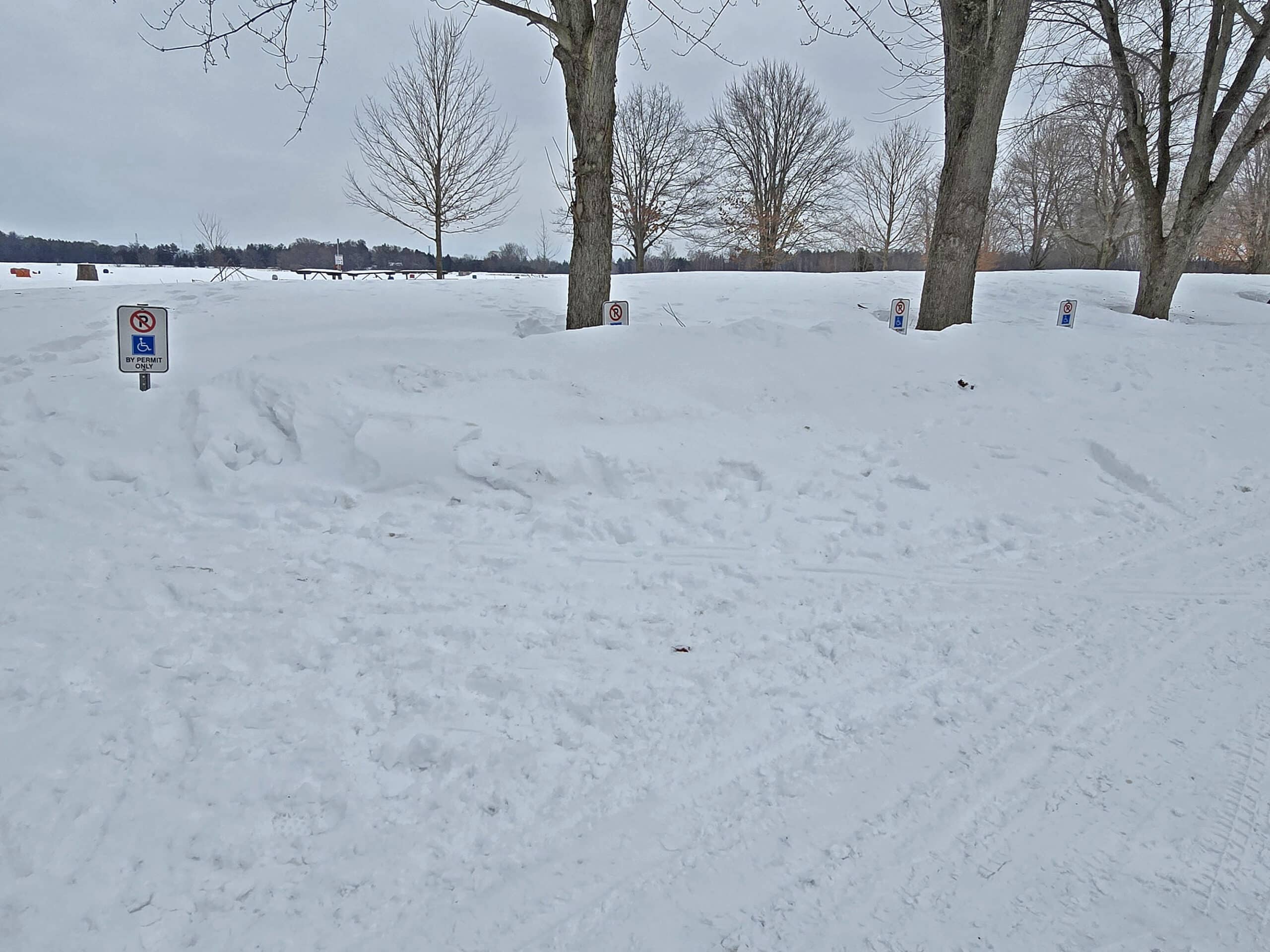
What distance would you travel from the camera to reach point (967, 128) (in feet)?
24.2

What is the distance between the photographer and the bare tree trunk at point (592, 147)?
6.80 metres

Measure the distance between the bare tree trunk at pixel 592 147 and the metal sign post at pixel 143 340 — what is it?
3867 millimetres

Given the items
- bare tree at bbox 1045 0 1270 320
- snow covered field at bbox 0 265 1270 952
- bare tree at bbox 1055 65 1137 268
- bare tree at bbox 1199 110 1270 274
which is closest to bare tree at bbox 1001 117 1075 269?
bare tree at bbox 1055 65 1137 268

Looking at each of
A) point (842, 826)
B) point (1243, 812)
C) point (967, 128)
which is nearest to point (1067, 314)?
point (967, 128)

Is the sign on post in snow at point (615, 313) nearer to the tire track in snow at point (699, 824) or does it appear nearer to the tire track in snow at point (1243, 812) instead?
the tire track in snow at point (699, 824)

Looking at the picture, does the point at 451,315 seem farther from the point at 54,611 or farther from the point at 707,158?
the point at 707,158

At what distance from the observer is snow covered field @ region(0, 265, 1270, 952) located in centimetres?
191

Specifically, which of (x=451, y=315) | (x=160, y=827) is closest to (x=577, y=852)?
(x=160, y=827)

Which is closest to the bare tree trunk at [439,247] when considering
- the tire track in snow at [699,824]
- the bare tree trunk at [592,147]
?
the bare tree trunk at [592,147]

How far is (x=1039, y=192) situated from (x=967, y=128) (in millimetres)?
31163

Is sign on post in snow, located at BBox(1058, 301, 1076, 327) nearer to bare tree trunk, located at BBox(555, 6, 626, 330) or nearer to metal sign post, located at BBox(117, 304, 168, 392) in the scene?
bare tree trunk, located at BBox(555, 6, 626, 330)

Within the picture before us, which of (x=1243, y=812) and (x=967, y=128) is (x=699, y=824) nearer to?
(x=1243, y=812)

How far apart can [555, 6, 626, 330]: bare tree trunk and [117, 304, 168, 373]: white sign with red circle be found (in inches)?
152

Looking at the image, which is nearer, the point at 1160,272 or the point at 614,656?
the point at 614,656
